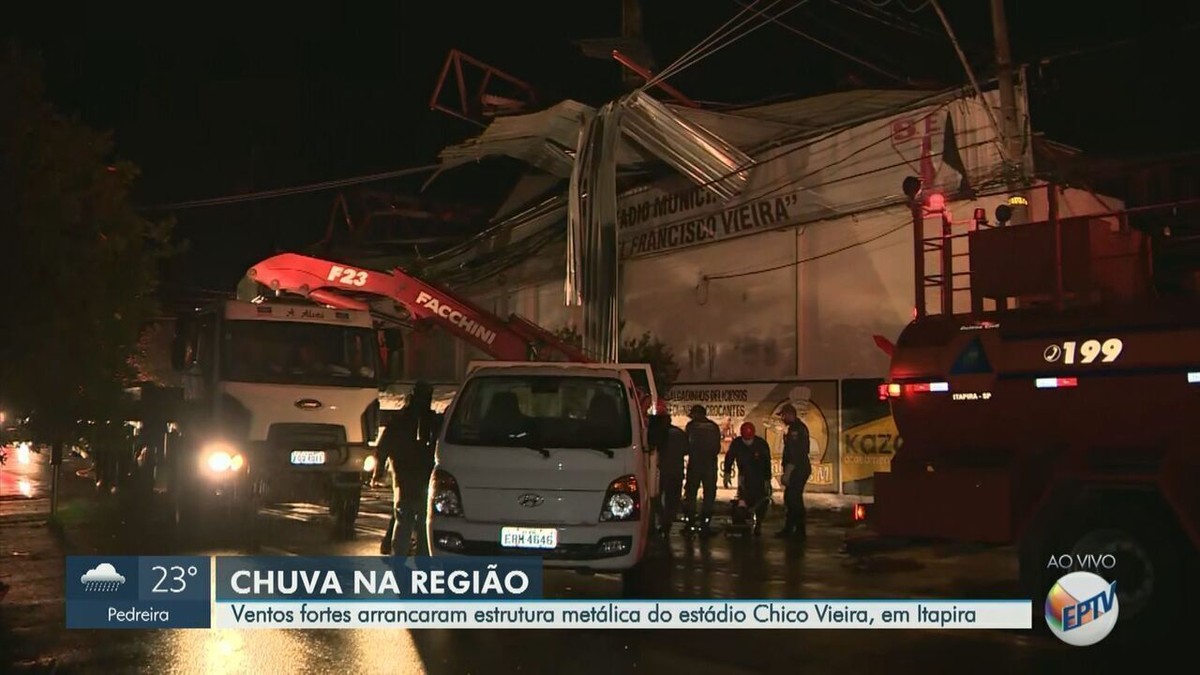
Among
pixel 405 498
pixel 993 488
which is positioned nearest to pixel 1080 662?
pixel 993 488

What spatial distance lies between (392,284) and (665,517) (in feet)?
15.7

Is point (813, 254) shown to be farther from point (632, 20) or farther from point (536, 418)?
point (536, 418)

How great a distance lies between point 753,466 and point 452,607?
665cm

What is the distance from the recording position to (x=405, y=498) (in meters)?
10.4

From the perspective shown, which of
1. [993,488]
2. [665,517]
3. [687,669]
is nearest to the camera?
[687,669]

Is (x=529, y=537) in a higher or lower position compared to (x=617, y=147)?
lower

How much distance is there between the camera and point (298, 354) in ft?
46.2

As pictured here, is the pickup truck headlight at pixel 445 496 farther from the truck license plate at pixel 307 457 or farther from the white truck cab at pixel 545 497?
the truck license plate at pixel 307 457

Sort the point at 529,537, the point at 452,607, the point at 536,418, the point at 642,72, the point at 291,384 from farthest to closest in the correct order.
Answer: the point at 642,72, the point at 291,384, the point at 536,418, the point at 529,537, the point at 452,607

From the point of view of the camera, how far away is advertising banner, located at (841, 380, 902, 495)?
15.9 m

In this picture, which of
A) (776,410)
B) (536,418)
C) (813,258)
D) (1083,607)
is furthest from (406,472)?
(813,258)

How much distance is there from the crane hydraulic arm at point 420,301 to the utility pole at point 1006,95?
599 centimetres

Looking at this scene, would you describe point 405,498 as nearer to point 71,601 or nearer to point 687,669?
point 71,601

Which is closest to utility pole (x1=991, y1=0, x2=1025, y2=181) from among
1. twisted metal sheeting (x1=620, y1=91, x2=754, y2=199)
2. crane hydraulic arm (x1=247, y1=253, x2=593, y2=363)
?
twisted metal sheeting (x1=620, y1=91, x2=754, y2=199)
